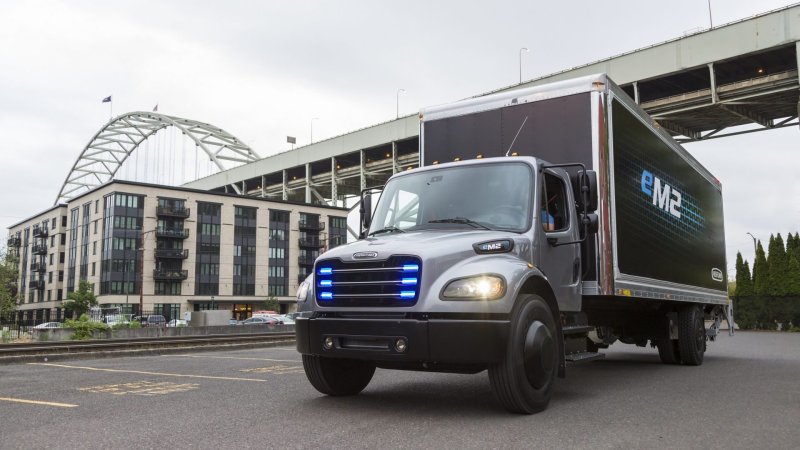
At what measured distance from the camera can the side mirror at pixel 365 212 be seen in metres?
8.48

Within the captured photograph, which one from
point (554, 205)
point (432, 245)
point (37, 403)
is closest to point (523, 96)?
point (554, 205)

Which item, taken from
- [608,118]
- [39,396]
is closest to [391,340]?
[608,118]

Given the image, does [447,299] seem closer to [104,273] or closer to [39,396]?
[39,396]

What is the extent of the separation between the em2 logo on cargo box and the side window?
2.68 metres

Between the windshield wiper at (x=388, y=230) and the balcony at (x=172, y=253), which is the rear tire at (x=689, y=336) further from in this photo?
the balcony at (x=172, y=253)

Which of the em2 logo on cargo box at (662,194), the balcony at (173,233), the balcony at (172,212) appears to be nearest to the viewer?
the em2 logo on cargo box at (662,194)

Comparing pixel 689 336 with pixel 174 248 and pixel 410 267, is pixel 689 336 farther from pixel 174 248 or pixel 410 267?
pixel 174 248

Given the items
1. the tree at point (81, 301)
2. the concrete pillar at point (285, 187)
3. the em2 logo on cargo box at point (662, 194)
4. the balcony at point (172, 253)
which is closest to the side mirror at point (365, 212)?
the em2 logo on cargo box at point (662, 194)

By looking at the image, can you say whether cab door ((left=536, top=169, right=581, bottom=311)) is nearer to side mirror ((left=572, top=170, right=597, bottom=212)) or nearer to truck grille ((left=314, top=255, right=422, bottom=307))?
side mirror ((left=572, top=170, right=597, bottom=212))

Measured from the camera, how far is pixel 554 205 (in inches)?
313

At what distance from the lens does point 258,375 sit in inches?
435

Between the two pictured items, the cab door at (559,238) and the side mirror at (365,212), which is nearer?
the cab door at (559,238)

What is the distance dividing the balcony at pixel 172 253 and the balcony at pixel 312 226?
17.2 meters

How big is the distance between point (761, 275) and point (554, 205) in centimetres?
4217
